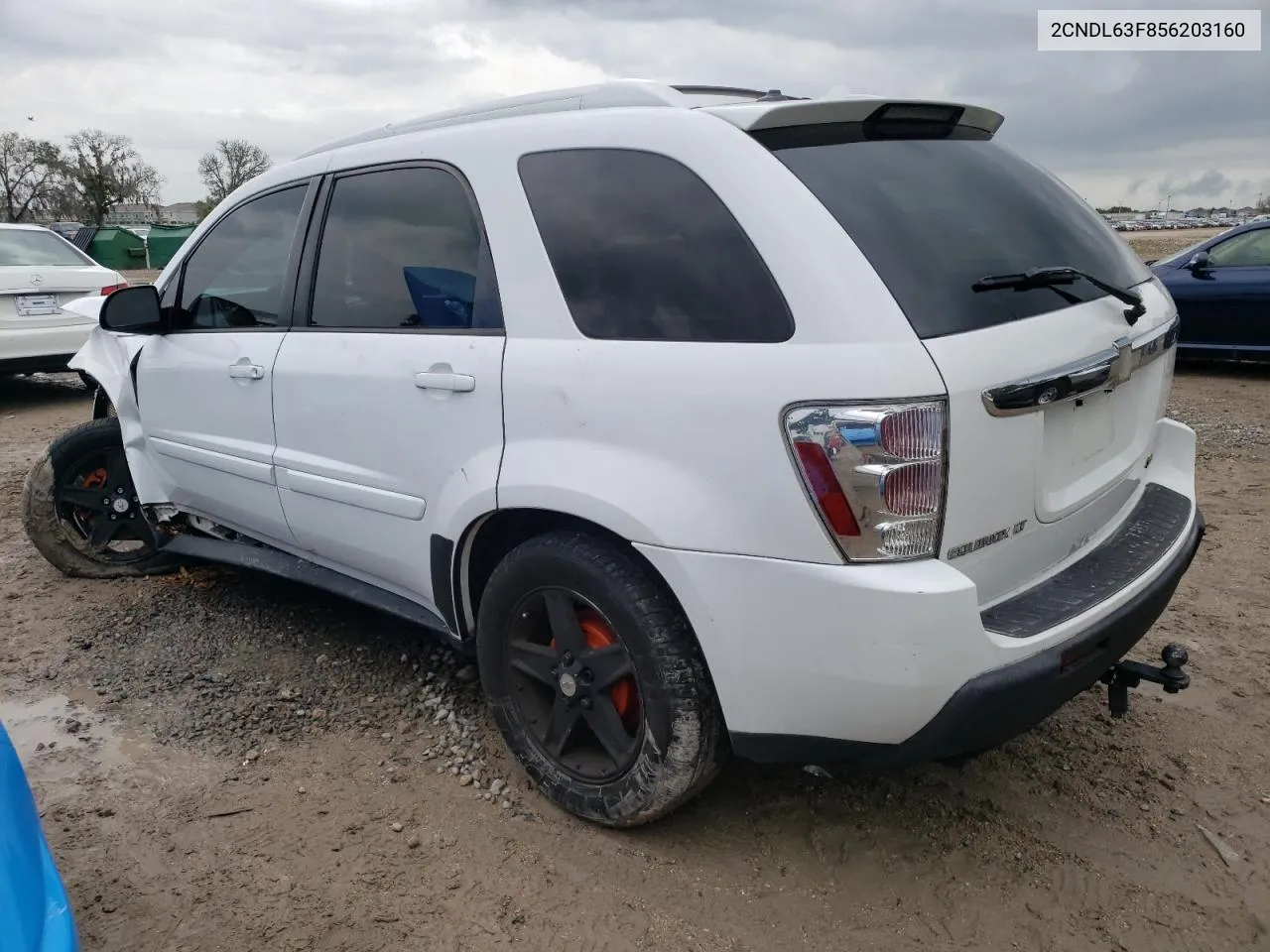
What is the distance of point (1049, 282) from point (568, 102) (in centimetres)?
131

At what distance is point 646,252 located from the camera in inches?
90.4

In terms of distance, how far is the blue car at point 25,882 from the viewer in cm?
163

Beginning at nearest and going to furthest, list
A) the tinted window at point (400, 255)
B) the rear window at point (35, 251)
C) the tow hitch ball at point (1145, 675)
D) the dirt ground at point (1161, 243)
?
the tow hitch ball at point (1145, 675) → the tinted window at point (400, 255) → the rear window at point (35, 251) → the dirt ground at point (1161, 243)

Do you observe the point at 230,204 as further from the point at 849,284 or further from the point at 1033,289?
the point at 1033,289

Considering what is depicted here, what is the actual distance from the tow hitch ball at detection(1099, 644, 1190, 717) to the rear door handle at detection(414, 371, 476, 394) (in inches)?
69.2

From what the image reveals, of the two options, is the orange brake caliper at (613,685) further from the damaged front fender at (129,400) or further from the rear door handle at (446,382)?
the damaged front fender at (129,400)

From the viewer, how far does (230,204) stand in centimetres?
370

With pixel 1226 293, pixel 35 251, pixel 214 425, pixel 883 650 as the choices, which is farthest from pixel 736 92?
pixel 35 251

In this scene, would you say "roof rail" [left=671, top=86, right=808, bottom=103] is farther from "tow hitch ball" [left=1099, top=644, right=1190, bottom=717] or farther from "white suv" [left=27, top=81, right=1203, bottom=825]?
"tow hitch ball" [left=1099, top=644, right=1190, bottom=717]

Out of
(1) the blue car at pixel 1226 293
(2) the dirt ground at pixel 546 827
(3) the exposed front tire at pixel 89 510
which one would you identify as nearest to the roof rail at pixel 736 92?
(2) the dirt ground at pixel 546 827

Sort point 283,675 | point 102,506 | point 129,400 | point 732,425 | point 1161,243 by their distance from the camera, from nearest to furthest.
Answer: point 732,425 < point 283,675 < point 129,400 < point 102,506 < point 1161,243

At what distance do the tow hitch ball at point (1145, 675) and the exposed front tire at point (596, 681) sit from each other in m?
1.04

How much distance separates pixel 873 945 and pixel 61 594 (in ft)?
12.6

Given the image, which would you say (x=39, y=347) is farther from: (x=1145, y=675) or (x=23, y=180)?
(x=23, y=180)
